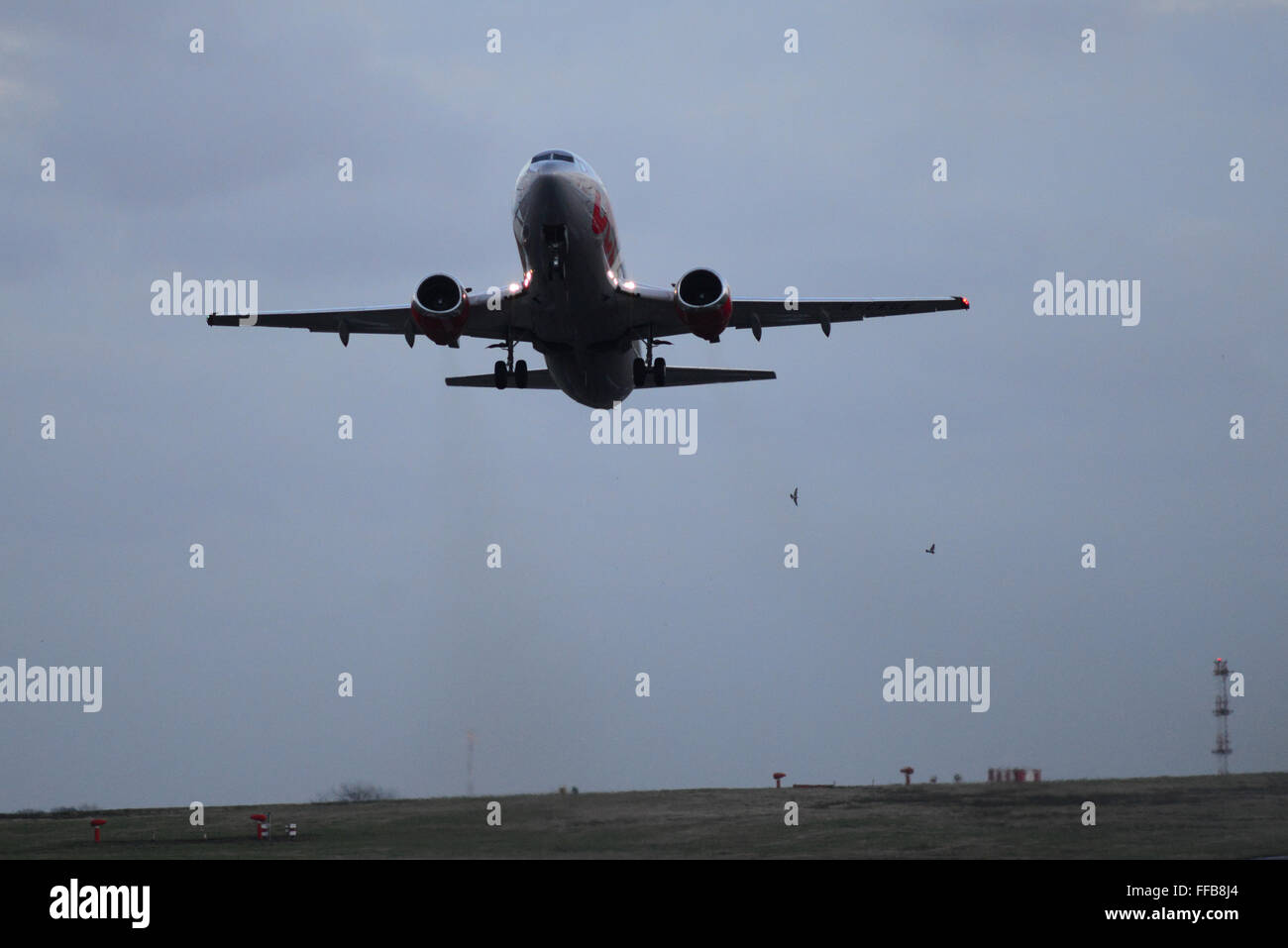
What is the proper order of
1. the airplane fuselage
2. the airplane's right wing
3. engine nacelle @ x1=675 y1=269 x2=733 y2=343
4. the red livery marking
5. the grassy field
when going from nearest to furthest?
the grassy field → the airplane fuselage → the red livery marking → engine nacelle @ x1=675 y1=269 x2=733 y2=343 → the airplane's right wing

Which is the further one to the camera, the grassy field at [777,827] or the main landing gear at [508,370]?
the main landing gear at [508,370]

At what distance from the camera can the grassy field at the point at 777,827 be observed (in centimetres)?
3042

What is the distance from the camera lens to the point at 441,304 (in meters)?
39.1

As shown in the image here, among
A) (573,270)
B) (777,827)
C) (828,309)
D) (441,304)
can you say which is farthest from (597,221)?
(777,827)

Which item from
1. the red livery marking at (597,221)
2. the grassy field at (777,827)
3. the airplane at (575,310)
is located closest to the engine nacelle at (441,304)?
the airplane at (575,310)

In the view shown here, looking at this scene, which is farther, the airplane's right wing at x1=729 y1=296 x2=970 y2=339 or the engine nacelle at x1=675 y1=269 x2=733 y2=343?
the airplane's right wing at x1=729 y1=296 x2=970 y2=339

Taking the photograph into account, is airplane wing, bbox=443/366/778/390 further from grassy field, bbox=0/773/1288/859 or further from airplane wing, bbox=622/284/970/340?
grassy field, bbox=0/773/1288/859

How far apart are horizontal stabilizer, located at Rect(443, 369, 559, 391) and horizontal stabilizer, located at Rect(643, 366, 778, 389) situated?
14.1 feet

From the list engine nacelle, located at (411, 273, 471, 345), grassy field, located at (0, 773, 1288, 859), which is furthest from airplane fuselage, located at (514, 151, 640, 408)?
grassy field, located at (0, 773, 1288, 859)

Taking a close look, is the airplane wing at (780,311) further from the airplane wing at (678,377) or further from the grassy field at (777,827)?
the grassy field at (777,827)

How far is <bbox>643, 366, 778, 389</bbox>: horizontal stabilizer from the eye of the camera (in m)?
49.7

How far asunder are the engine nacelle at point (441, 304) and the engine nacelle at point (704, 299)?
6.26 metres
